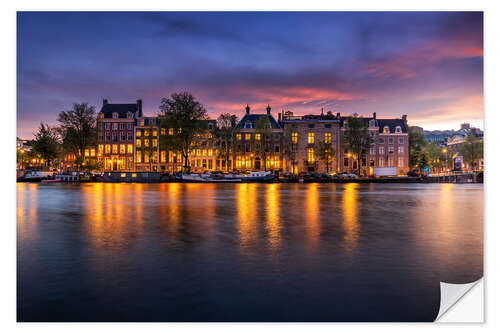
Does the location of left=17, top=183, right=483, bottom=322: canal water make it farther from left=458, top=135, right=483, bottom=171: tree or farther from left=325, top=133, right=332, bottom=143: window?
left=325, top=133, right=332, bottom=143: window

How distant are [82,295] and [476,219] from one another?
556 inches

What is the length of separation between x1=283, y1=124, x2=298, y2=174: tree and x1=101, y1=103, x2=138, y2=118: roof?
98.8ft

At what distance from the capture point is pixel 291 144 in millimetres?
61188

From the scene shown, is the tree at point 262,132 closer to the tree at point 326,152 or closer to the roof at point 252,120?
the roof at point 252,120

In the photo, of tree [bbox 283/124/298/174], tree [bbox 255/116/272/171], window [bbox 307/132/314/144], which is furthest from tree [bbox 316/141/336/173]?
tree [bbox 255/116/272/171]

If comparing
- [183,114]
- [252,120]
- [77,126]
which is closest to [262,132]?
[252,120]

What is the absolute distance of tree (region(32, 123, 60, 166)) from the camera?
185 ft

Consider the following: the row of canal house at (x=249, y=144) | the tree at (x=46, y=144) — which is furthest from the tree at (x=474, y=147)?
the tree at (x=46, y=144)

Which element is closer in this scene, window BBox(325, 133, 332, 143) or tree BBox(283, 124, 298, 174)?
tree BBox(283, 124, 298, 174)

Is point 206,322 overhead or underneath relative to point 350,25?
underneath
